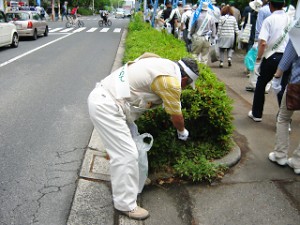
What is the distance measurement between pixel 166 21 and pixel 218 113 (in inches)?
456

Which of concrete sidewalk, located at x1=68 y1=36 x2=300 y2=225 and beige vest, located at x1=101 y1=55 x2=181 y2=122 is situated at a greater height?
beige vest, located at x1=101 y1=55 x2=181 y2=122

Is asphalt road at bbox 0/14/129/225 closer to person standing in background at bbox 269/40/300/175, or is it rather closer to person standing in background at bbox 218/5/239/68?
person standing in background at bbox 269/40/300/175

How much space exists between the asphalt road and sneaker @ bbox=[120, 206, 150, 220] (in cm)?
59

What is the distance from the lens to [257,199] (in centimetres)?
317

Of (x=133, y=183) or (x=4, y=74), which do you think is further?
(x=4, y=74)

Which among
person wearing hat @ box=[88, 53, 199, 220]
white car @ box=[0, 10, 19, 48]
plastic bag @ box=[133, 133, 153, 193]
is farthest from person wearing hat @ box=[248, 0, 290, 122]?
white car @ box=[0, 10, 19, 48]

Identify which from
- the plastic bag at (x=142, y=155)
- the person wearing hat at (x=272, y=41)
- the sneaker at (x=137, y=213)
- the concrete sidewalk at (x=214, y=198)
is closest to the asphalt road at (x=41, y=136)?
the concrete sidewalk at (x=214, y=198)

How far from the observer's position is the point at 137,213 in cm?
282

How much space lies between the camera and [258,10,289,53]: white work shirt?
15.5ft

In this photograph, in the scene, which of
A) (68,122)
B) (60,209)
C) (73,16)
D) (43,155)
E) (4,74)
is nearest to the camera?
(60,209)

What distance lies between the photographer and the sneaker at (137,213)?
2.80 m

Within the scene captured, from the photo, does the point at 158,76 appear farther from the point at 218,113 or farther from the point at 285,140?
the point at 285,140

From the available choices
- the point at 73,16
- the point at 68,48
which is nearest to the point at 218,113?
the point at 68,48

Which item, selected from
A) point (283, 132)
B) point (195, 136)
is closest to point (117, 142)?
point (195, 136)
